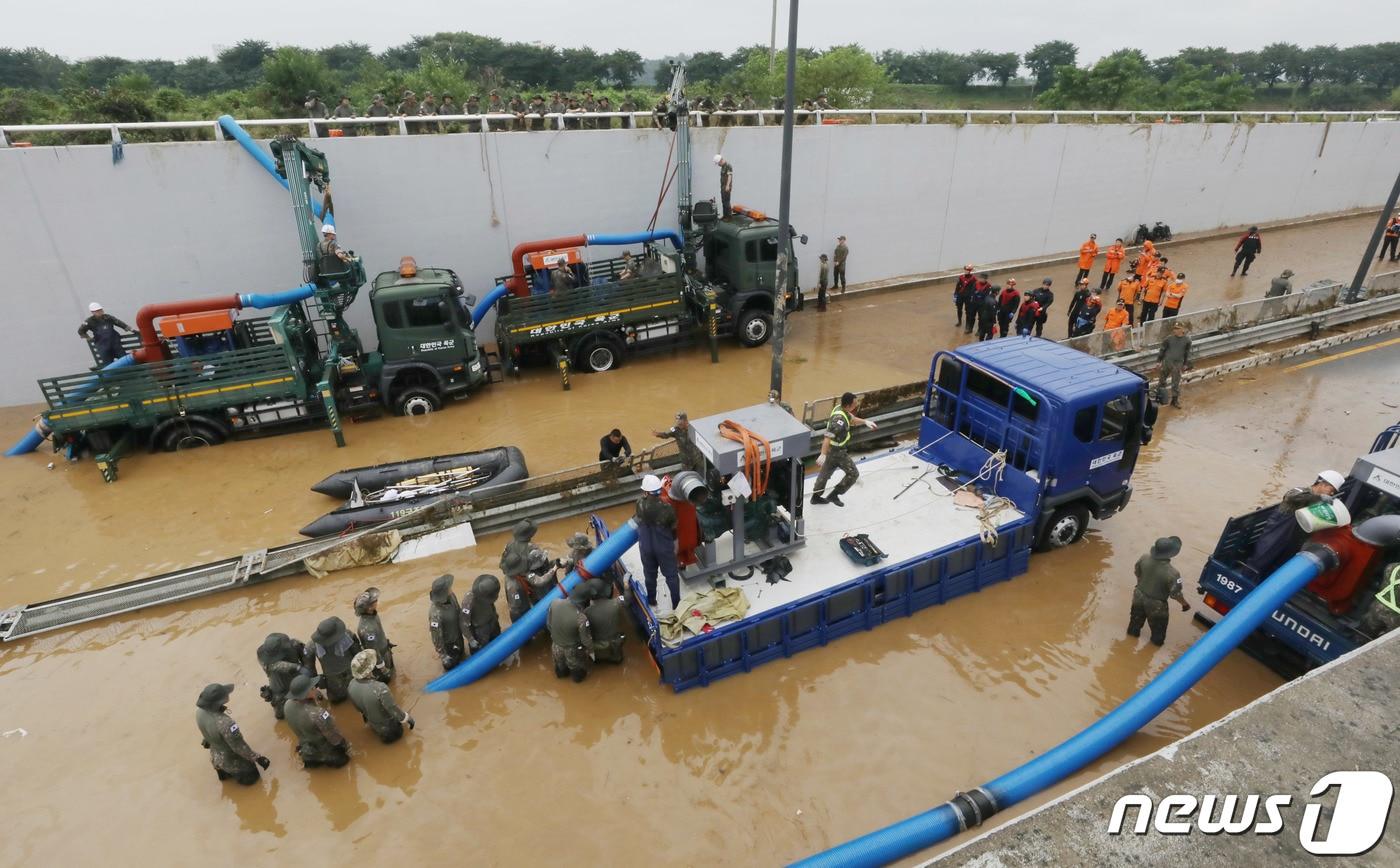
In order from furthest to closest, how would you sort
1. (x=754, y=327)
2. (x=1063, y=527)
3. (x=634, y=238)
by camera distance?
(x=754, y=327), (x=634, y=238), (x=1063, y=527)

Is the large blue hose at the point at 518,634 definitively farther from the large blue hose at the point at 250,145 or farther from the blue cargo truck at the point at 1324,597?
the large blue hose at the point at 250,145

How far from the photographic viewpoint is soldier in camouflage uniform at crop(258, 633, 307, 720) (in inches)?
234

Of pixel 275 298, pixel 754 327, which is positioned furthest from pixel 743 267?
pixel 275 298

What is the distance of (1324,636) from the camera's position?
20.4ft

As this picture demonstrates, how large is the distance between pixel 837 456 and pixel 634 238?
28.3 ft

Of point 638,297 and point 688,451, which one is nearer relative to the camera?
point 688,451

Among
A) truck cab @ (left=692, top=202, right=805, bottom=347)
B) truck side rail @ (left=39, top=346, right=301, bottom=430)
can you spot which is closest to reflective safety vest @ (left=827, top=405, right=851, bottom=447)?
truck cab @ (left=692, top=202, right=805, bottom=347)

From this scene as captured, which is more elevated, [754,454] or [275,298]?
[275,298]

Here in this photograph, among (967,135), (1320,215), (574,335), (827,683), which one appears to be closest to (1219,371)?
(967,135)

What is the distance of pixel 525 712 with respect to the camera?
6.58m

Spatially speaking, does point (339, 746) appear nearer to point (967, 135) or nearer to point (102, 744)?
point (102, 744)

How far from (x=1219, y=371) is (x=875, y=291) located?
836 centimetres
